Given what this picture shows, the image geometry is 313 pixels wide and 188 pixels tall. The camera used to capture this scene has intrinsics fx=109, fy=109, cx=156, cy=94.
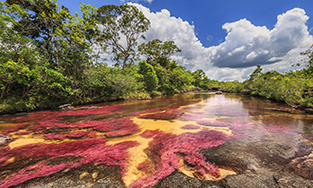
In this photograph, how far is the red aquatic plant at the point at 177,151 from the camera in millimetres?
2445

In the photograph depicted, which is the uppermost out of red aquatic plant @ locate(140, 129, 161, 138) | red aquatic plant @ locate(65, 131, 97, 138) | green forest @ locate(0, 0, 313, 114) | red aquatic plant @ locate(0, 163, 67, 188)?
green forest @ locate(0, 0, 313, 114)

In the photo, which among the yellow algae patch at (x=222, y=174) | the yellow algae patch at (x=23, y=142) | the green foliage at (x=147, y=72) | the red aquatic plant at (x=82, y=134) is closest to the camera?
the yellow algae patch at (x=222, y=174)

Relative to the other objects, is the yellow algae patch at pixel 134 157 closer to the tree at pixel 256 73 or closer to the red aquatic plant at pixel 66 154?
the red aquatic plant at pixel 66 154

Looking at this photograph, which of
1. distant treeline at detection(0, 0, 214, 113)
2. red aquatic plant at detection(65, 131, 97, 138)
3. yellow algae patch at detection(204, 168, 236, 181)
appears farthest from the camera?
distant treeline at detection(0, 0, 214, 113)

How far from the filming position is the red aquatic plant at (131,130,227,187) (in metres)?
2.45

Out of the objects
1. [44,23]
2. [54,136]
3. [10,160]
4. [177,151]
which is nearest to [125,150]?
[177,151]

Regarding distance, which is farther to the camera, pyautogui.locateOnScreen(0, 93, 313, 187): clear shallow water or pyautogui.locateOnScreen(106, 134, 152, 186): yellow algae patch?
pyautogui.locateOnScreen(0, 93, 313, 187): clear shallow water

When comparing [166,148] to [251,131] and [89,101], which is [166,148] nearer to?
[251,131]

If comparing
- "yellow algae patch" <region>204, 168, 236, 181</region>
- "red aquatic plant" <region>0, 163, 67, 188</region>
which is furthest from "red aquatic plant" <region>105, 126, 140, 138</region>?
"yellow algae patch" <region>204, 168, 236, 181</region>

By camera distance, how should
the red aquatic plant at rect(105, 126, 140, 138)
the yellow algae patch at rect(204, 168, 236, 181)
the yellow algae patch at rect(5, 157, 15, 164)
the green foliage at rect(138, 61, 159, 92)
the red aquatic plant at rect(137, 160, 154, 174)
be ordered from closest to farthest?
the yellow algae patch at rect(204, 168, 236, 181), the red aquatic plant at rect(137, 160, 154, 174), the yellow algae patch at rect(5, 157, 15, 164), the red aquatic plant at rect(105, 126, 140, 138), the green foliage at rect(138, 61, 159, 92)

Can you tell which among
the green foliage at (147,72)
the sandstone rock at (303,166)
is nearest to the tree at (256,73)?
the green foliage at (147,72)

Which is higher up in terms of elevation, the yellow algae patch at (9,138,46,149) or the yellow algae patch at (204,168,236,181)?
the yellow algae patch at (9,138,46,149)

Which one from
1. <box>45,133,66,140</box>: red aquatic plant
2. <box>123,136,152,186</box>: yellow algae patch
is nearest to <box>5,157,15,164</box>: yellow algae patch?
<box>45,133,66,140</box>: red aquatic plant

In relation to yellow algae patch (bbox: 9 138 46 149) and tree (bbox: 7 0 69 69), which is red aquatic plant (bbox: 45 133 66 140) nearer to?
yellow algae patch (bbox: 9 138 46 149)
